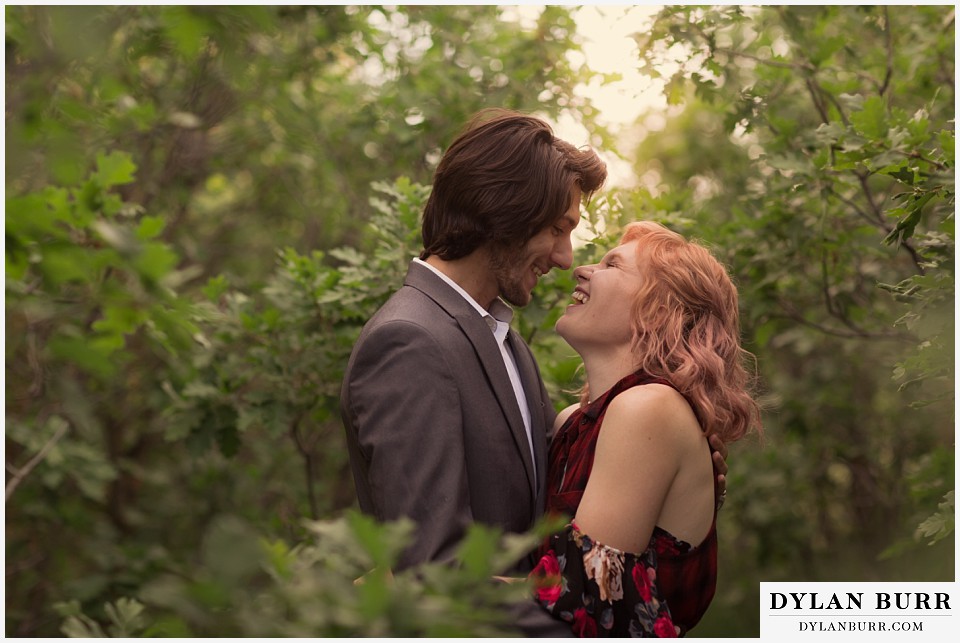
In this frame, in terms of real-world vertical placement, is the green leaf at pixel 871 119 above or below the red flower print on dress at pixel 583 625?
above

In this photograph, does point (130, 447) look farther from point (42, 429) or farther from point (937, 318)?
point (937, 318)

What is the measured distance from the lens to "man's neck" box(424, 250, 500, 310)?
314cm

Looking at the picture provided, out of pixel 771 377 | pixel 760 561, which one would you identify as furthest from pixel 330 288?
pixel 760 561

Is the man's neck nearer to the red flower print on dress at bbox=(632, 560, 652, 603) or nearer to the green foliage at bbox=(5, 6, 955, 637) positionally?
the green foliage at bbox=(5, 6, 955, 637)

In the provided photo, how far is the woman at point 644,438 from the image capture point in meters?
2.58

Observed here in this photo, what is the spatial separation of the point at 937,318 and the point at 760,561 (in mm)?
5302

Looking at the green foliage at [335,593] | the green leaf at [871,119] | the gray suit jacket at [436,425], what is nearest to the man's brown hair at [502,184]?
the gray suit jacket at [436,425]

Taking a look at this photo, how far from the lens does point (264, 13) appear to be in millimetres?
1768

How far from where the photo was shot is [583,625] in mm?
2549

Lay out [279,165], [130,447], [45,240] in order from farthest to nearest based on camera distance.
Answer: [279,165], [130,447], [45,240]

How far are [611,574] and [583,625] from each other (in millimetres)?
162

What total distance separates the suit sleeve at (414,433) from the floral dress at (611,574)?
0.30 m

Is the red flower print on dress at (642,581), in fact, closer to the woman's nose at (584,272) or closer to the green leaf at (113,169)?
the woman's nose at (584,272)

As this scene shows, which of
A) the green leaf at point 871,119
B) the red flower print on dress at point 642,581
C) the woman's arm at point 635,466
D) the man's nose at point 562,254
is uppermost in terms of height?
the green leaf at point 871,119
